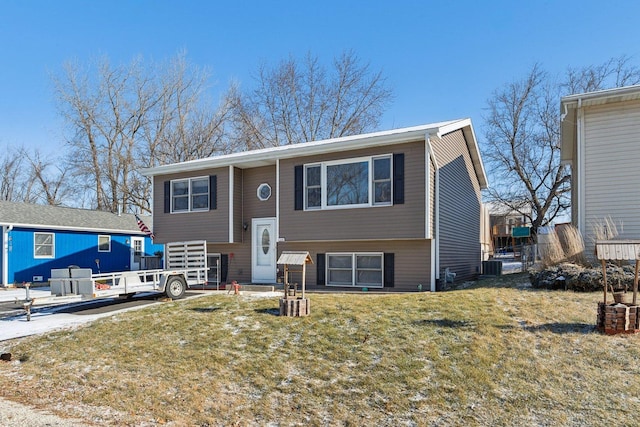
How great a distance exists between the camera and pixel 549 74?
26.2 m

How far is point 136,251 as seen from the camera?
79.2 feet

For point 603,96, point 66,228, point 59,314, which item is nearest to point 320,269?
point 59,314

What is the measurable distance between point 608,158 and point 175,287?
11.8 meters

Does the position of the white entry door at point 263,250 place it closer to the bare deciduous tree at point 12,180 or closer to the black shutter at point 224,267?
the black shutter at point 224,267

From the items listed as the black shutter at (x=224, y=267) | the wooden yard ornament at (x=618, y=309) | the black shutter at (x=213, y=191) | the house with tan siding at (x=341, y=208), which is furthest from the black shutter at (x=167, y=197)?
the wooden yard ornament at (x=618, y=309)

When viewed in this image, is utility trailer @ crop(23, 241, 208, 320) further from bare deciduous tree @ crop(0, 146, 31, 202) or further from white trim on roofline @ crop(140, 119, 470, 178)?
bare deciduous tree @ crop(0, 146, 31, 202)

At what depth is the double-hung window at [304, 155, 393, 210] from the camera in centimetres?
1156

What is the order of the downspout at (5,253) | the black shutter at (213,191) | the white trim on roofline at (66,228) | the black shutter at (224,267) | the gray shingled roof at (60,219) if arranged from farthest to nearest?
the gray shingled roof at (60,219) → the white trim on roofline at (66,228) → the downspout at (5,253) → the black shutter at (224,267) → the black shutter at (213,191)

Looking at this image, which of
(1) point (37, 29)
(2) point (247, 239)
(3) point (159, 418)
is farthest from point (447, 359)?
(1) point (37, 29)

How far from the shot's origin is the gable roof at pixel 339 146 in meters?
11.2

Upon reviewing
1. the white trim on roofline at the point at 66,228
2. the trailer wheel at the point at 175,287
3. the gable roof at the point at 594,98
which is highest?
the gable roof at the point at 594,98

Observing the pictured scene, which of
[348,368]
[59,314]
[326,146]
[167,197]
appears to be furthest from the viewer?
[167,197]

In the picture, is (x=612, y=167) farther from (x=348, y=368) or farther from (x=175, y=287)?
(x=175, y=287)

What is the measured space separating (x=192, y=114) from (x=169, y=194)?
704 inches
